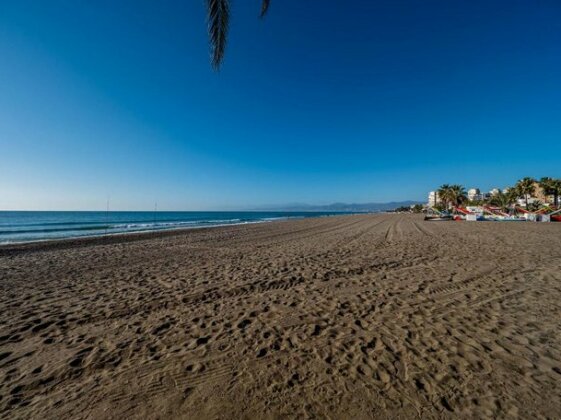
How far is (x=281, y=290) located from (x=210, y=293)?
176 centimetres

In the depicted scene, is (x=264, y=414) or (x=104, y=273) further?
(x=104, y=273)

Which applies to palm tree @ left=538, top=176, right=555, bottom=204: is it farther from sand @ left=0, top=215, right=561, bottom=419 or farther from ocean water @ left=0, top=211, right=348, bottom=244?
sand @ left=0, top=215, right=561, bottom=419

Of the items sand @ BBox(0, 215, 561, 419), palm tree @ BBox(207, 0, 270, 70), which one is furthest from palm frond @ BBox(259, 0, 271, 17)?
sand @ BBox(0, 215, 561, 419)

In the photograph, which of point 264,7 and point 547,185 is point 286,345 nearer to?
point 264,7

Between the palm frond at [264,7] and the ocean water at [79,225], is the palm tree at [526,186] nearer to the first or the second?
the ocean water at [79,225]

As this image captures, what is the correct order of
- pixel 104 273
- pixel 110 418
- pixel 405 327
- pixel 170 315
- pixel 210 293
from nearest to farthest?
pixel 110 418 < pixel 405 327 < pixel 170 315 < pixel 210 293 < pixel 104 273

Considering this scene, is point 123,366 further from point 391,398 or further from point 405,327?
point 405,327

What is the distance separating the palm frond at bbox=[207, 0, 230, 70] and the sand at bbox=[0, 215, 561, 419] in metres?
4.22

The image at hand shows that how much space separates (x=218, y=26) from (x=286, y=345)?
4692 millimetres


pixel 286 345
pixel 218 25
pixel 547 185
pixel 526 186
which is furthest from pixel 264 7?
pixel 526 186

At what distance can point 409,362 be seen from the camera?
3186 millimetres

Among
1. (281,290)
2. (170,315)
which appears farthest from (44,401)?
(281,290)

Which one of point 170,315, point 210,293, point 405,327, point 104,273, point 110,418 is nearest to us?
point 110,418

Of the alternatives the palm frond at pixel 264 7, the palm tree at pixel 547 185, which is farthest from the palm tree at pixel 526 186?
the palm frond at pixel 264 7
